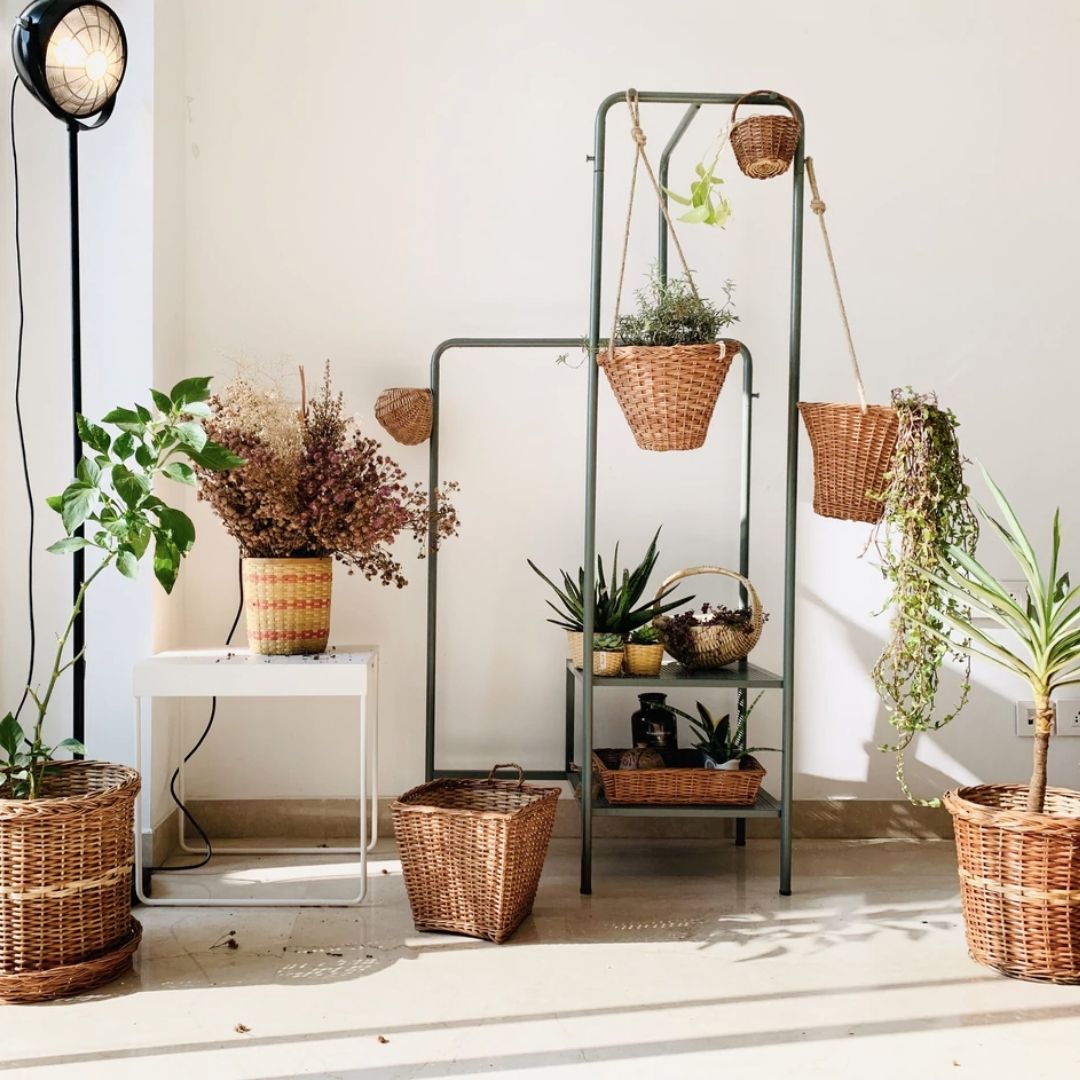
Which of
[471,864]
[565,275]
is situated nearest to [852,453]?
[565,275]

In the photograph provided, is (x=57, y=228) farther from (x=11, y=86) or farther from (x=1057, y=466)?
(x=1057, y=466)

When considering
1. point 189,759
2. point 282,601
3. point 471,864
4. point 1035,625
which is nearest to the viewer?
point 1035,625

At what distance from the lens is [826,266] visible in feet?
10.6

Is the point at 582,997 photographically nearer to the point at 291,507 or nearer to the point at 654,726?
the point at 654,726

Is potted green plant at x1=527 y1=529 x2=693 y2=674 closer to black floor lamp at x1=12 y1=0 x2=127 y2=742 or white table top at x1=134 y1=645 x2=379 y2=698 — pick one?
white table top at x1=134 y1=645 x2=379 y2=698

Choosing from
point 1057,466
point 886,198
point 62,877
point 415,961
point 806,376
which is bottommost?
point 415,961

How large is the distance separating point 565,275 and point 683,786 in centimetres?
149

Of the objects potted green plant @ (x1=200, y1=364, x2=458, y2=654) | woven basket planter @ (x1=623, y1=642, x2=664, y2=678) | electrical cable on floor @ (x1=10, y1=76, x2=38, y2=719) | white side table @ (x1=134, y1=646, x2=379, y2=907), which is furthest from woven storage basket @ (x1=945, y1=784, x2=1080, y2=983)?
electrical cable on floor @ (x1=10, y1=76, x2=38, y2=719)

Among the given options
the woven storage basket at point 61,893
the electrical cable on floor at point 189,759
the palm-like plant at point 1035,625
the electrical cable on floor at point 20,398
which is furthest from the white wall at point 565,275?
the woven storage basket at point 61,893

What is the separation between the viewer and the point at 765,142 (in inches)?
99.0

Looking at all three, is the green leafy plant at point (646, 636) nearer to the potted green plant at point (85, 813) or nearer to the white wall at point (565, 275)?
the white wall at point (565, 275)

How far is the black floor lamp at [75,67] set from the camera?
2.24 metres

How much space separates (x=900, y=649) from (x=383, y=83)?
6.96 feet

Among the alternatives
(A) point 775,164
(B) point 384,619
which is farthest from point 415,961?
(A) point 775,164
